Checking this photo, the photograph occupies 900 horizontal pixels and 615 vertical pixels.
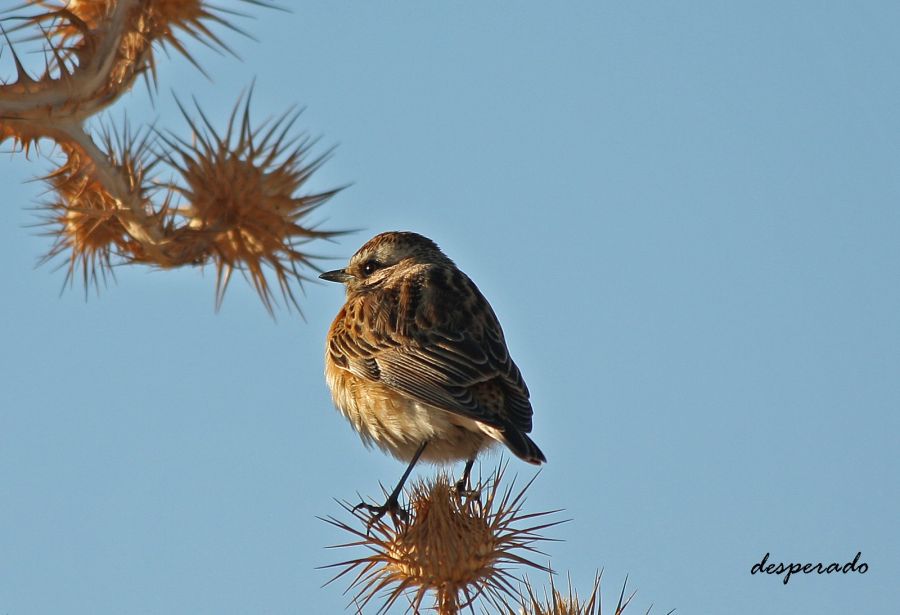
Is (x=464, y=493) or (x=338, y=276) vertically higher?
(x=338, y=276)

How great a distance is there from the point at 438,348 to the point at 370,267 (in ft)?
6.68

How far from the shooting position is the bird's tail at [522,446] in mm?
7117

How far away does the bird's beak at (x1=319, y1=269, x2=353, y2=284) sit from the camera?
1020 centimetres

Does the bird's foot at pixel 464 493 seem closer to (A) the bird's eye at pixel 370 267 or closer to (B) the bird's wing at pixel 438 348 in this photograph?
(B) the bird's wing at pixel 438 348

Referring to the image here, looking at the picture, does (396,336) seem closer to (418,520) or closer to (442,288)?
(442,288)

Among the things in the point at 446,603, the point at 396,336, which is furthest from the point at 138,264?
the point at 396,336

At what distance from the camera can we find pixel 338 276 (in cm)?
1024

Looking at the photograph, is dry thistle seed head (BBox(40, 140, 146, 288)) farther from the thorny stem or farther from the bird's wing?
the bird's wing

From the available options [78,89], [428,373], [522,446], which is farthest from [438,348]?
[78,89]

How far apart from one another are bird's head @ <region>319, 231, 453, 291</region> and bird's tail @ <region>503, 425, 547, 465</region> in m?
2.98

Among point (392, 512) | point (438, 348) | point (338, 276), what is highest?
point (338, 276)

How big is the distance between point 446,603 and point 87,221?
2.48m

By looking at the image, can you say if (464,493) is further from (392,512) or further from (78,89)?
(78,89)

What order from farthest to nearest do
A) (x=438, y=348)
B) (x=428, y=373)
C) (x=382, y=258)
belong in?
(x=382, y=258)
(x=438, y=348)
(x=428, y=373)
